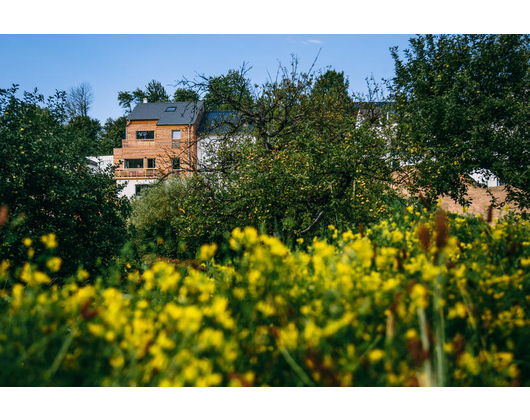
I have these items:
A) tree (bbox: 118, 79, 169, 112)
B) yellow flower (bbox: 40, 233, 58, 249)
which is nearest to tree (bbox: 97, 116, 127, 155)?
tree (bbox: 118, 79, 169, 112)

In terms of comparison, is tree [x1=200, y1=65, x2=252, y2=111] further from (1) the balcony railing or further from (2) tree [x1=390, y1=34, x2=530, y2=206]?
(1) the balcony railing

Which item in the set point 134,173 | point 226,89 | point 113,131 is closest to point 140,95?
point 113,131

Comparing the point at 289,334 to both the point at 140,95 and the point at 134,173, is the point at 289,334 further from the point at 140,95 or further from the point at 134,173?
the point at 140,95

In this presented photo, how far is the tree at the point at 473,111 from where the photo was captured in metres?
11.9

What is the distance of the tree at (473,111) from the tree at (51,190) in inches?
397

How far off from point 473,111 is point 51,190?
1352 centimetres

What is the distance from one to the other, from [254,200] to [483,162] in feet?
31.0

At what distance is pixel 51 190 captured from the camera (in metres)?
8.48

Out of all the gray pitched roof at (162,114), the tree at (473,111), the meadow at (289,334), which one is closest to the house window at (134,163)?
the gray pitched roof at (162,114)

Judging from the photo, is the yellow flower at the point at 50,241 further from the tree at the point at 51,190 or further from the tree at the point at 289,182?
the tree at the point at 51,190

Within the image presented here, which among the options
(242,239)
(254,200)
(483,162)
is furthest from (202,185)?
(483,162)

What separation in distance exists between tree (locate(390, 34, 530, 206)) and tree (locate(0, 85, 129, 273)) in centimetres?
1008

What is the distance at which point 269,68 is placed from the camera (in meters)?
11.3
